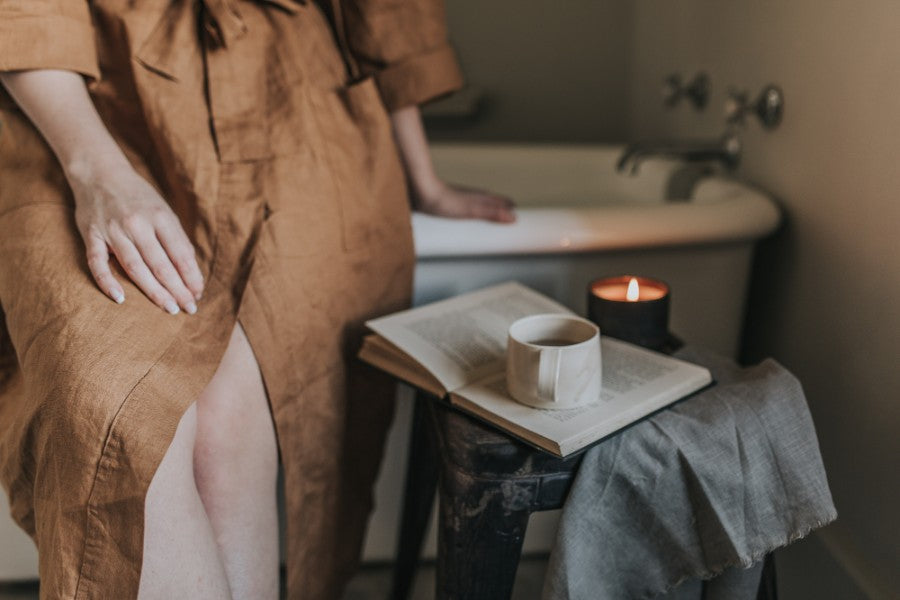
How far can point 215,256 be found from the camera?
0.79m

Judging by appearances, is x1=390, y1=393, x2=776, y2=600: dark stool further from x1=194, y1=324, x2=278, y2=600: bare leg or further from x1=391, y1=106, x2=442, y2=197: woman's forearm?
x1=391, y1=106, x2=442, y2=197: woman's forearm

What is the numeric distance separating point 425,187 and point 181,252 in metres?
0.38

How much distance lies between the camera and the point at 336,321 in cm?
86

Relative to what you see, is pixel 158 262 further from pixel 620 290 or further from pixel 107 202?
pixel 620 290

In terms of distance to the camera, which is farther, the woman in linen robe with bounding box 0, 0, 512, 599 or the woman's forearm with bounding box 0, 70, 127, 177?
the woman's forearm with bounding box 0, 70, 127, 177

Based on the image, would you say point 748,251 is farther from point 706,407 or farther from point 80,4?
point 80,4

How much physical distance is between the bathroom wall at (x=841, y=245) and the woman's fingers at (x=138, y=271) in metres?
0.73

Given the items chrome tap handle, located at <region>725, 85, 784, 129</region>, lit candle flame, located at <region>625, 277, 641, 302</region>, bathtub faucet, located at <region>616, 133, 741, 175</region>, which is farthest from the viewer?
bathtub faucet, located at <region>616, 133, 741, 175</region>

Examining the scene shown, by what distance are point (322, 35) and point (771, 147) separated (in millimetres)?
644

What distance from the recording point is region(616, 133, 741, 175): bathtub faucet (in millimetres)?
1248

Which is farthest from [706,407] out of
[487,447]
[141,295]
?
[141,295]

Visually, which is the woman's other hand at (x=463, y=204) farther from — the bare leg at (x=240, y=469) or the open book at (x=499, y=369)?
the bare leg at (x=240, y=469)

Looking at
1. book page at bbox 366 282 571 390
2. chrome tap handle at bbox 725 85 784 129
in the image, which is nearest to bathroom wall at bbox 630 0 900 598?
chrome tap handle at bbox 725 85 784 129

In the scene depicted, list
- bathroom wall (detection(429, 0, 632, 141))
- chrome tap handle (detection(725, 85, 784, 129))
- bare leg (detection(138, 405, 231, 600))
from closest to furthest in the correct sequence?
bare leg (detection(138, 405, 231, 600)) < chrome tap handle (detection(725, 85, 784, 129)) < bathroom wall (detection(429, 0, 632, 141))
